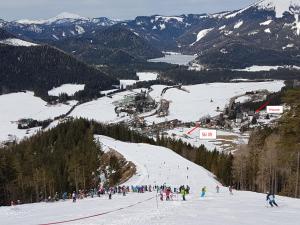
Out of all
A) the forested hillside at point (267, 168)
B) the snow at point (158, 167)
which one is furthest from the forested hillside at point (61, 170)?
the forested hillside at point (267, 168)

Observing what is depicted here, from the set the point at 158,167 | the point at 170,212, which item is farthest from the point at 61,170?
the point at 170,212

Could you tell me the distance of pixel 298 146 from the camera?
69062mm

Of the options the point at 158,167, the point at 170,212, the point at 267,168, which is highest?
the point at 158,167

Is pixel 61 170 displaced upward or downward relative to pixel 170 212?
upward

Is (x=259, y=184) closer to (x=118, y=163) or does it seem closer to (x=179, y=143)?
(x=118, y=163)

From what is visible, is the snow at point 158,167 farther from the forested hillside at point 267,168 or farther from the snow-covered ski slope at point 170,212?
the snow-covered ski slope at point 170,212

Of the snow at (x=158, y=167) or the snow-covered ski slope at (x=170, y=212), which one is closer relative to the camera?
the snow-covered ski slope at (x=170, y=212)

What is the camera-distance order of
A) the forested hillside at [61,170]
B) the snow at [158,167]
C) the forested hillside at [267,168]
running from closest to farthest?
the forested hillside at [267,168] < the snow at [158,167] < the forested hillside at [61,170]

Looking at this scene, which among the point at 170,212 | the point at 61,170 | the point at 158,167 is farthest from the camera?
the point at 61,170

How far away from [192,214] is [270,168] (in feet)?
196

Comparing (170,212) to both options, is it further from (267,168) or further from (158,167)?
(158,167)

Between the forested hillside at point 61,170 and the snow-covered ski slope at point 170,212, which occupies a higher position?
the forested hillside at point 61,170

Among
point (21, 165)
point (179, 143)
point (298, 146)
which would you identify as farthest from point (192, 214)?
point (179, 143)

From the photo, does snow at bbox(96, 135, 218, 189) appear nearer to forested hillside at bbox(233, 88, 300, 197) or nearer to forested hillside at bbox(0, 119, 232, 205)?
forested hillside at bbox(0, 119, 232, 205)
